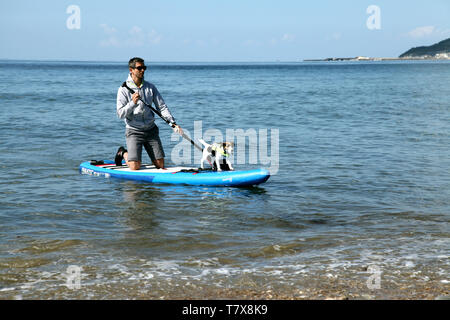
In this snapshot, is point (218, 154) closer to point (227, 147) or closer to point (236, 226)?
point (227, 147)

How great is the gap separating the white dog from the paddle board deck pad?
26 cm

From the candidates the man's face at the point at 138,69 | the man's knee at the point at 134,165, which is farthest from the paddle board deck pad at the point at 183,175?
the man's face at the point at 138,69

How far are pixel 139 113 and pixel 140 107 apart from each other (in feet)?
0.48

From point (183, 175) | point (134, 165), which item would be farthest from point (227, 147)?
point (134, 165)

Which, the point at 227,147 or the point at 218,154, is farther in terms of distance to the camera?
the point at 218,154

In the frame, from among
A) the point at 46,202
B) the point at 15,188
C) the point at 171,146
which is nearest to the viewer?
the point at 46,202

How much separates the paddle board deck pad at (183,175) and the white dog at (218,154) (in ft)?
0.85

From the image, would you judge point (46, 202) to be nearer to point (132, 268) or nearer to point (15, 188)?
point (15, 188)

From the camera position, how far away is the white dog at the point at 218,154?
10.8m

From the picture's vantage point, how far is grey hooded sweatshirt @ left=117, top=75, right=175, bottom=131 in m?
10.3

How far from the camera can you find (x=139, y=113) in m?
10.6

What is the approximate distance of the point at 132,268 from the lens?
6.24m

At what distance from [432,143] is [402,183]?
6.32 meters
